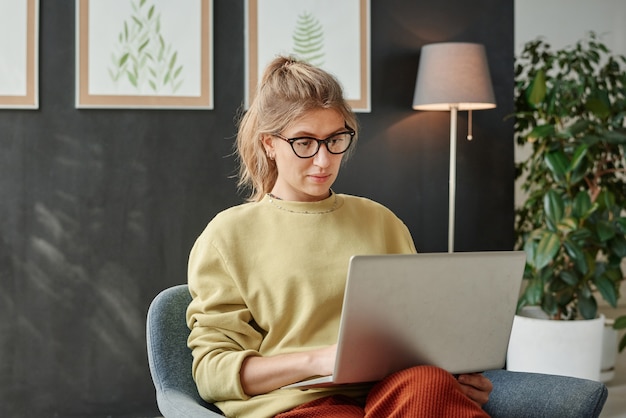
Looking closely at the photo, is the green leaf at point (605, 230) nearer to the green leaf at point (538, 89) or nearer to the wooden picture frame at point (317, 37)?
the green leaf at point (538, 89)

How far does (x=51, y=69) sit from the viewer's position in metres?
3.41

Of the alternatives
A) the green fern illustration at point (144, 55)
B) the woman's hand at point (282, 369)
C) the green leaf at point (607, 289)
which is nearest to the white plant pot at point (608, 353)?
the green leaf at point (607, 289)

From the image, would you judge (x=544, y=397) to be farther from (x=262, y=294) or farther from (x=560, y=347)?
(x=560, y=347)

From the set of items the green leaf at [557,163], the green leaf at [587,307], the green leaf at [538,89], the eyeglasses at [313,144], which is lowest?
the green leaf at [587,307]

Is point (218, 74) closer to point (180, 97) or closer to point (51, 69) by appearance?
point (180, 97)

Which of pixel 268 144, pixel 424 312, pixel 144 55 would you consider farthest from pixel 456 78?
pixel 424 312

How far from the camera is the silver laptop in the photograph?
1.39 metres

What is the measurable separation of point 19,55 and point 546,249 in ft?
7.76

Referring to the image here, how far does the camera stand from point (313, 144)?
5.83 ft

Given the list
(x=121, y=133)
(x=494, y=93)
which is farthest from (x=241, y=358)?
(x=494, y=93)

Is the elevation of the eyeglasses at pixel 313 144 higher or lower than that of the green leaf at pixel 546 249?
higher

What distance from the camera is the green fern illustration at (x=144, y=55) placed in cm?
344

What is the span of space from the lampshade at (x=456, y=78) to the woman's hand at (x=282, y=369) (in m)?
2.18

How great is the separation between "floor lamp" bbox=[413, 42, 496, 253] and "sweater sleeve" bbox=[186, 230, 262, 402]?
2056 millimetres
